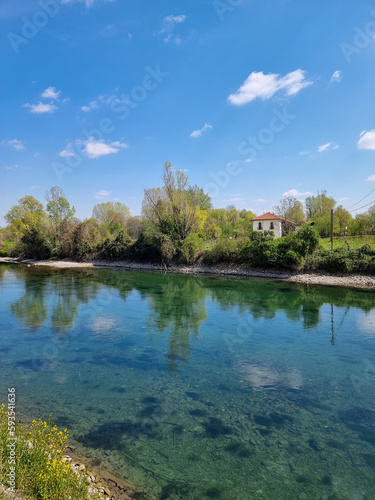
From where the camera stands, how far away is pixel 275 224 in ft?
201

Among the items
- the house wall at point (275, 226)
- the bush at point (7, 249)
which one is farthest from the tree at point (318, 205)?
the bush at point (7, 249)

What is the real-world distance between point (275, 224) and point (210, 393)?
55.2m

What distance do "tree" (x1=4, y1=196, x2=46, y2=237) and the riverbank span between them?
8.88 meters

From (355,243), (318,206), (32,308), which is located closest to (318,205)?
(318,206)

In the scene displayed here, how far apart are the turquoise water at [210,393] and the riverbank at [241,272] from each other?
1181cm

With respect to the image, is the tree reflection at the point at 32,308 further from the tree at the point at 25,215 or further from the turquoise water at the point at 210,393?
the tree at the point at 25,215

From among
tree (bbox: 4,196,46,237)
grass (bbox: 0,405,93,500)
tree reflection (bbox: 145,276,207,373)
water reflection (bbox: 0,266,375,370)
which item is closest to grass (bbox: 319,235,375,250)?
water reflection (bbox: 0,266,375,370)

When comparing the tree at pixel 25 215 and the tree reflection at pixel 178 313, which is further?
the tree at pixel 25 215

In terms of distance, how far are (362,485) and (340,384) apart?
469cm

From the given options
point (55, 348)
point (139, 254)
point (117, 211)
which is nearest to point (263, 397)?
point (55, 348)

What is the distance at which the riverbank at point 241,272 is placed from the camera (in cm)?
3203

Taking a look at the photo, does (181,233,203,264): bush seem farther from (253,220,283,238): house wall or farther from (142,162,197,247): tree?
(253,220,283,238): house wall

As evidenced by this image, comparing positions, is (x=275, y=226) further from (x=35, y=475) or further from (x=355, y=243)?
(x=35, y=475)

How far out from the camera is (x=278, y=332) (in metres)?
16.7
